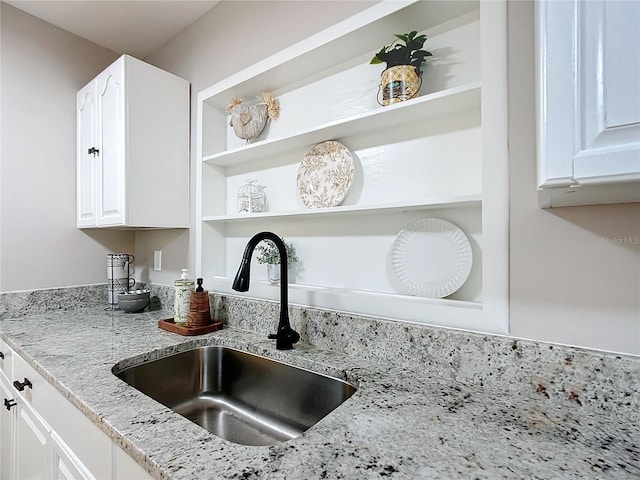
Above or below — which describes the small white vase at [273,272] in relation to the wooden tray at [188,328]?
above

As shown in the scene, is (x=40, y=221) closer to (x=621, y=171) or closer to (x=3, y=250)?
(x=3, y=250)

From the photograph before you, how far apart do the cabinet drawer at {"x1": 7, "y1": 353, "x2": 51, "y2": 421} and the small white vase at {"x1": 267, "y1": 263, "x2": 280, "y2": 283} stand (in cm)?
82

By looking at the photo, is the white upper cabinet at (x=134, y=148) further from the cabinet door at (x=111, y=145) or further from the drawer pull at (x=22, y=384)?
the drawer pull at (x=22, y=384)

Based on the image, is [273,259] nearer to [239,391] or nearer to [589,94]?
[239,391]

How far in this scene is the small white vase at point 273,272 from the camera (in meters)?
1.44

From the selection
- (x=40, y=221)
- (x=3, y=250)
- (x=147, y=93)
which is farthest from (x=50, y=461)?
(x=147, y=93)

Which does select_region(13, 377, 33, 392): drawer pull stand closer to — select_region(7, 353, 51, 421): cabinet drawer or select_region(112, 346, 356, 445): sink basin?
select_region(7, 353, 51, 421): cabinet drawer

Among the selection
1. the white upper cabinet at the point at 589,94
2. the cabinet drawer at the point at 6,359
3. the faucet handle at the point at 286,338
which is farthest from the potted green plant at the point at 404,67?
the cabinet drawer at the point at 6,359

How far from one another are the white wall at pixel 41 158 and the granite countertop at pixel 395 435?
111 centimetres

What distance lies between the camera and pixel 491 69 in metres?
0.88

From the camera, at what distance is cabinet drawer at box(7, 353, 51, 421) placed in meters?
1.04

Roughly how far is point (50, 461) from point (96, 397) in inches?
17.1

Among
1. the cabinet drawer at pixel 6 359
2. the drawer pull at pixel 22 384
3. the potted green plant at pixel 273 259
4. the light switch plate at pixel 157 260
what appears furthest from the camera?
the light switch plate at pixel 157 260

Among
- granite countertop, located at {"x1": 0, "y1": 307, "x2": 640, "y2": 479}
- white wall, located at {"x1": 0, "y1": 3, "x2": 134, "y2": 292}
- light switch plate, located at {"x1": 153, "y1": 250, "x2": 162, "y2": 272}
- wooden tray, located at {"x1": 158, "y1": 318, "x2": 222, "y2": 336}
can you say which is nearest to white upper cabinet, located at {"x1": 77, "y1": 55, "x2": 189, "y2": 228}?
white wall, located at {"x1": 0, "y1": 3, "x2": 134, "y2": 292}
